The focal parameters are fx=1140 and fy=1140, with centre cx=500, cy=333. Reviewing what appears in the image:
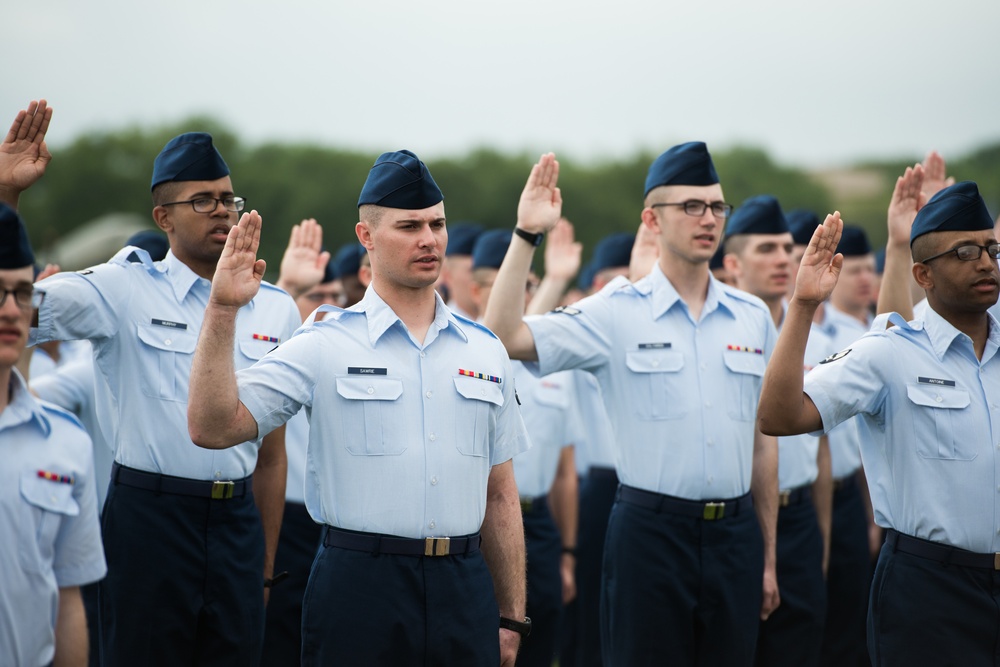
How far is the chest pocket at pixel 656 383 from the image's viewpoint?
18.7ft

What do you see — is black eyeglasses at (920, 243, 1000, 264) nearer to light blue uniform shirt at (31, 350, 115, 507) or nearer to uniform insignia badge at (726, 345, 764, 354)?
uniform insignia badge at (726, 345, 764, 354)

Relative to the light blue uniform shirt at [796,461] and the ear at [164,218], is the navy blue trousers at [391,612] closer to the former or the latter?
the ear at [164,218]

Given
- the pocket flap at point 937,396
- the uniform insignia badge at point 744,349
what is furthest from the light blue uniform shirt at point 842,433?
the pocket flap at point 937,396

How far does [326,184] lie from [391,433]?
48751 mm

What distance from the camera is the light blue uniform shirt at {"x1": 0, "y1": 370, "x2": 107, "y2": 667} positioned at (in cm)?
341

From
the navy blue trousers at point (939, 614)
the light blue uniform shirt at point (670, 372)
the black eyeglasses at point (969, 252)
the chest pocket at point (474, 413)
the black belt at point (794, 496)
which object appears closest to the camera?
the chest pocket at point (474, 413)

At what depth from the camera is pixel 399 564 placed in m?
4.15

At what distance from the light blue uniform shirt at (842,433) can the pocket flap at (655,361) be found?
78.3 inches

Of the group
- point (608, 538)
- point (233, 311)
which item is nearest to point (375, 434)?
point (233, 311)

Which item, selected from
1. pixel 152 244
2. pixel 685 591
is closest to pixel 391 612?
pixel 685 591

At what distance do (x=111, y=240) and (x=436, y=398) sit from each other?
24148mm

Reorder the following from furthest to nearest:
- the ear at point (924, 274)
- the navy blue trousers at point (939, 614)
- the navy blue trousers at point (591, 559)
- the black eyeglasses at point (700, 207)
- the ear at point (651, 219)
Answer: the navy blue trousers at point (591, 559) → the ear at point (651, 219) → the black eyeglasses at point (700, 207) → the ear at point (924, 274) → the navy blue trousers at point (939, 614)

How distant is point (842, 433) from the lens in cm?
764

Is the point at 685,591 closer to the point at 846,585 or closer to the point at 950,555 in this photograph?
the point at 950,555
